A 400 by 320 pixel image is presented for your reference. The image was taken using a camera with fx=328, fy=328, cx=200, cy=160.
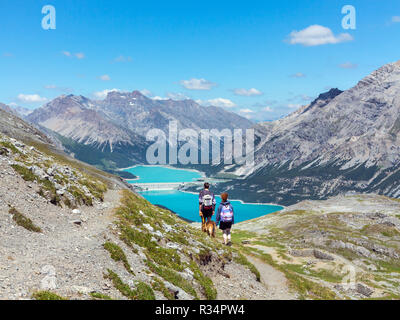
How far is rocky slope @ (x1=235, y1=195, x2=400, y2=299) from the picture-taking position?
45.0m

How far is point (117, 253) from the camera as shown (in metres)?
20.7

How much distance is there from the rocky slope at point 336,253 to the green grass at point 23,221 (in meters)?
24.1

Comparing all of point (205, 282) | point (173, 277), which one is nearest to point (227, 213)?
point (205, 282)

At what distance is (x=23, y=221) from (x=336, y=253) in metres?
89.8

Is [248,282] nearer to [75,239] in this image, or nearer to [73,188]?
[75,239]

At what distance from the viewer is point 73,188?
33.3m

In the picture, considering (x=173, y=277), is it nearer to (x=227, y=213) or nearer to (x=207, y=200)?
(x=207, y=200)

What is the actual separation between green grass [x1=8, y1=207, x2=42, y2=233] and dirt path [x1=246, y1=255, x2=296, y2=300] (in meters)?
19.7

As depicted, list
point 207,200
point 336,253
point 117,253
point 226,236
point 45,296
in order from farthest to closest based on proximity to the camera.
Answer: point 336,253 < point 226,236 < point 207,200 < point 117,253 < point 45,296

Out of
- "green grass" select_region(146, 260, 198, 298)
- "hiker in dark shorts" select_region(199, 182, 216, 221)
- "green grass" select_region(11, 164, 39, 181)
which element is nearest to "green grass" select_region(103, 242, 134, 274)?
"green grass" select_region(146, 260, 198, 298)

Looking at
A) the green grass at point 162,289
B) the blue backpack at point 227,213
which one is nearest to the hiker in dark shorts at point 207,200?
the blue backpack at point 227,213

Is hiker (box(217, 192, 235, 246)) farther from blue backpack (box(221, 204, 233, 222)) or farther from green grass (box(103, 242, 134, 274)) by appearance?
green grass (box(103, 242, 134, 274))
